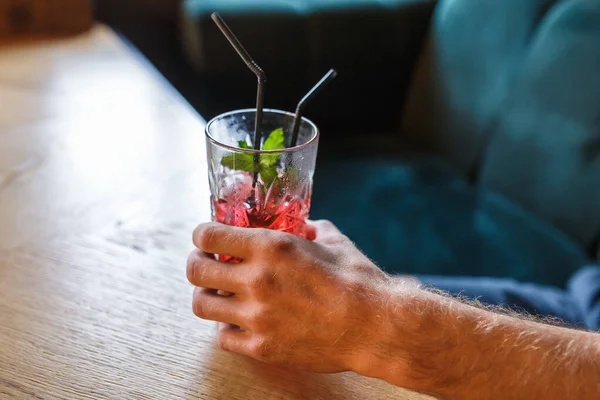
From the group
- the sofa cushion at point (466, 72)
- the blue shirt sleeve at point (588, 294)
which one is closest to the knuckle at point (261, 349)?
the blue shirt sleeve at point (588, 294)

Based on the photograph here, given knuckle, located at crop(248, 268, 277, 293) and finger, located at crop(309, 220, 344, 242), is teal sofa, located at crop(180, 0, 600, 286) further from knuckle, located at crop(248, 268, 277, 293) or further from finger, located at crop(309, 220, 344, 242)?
knuckle, located at crop(248, 268, 277, 293)

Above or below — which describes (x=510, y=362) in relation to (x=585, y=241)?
above

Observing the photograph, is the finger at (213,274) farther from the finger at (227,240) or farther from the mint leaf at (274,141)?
the mint leaf at (274,141)

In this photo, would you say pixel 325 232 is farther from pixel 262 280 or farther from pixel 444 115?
pixel 444 115

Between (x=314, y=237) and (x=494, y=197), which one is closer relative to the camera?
(x=314, y=237)

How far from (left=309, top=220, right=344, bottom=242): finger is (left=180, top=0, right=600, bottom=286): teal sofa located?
0.51 metres

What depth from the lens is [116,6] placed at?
1908 mm

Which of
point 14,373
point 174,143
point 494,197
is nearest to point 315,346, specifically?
point 14,373

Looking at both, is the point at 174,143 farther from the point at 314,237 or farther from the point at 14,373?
the point at 14,373

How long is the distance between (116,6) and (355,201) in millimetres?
1114

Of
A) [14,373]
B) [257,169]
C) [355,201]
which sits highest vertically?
[257,169]

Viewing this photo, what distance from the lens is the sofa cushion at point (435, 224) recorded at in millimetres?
1153

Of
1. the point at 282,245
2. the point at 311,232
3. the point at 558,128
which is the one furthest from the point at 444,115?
the point at 282,245

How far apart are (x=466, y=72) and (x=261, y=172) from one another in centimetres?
101
